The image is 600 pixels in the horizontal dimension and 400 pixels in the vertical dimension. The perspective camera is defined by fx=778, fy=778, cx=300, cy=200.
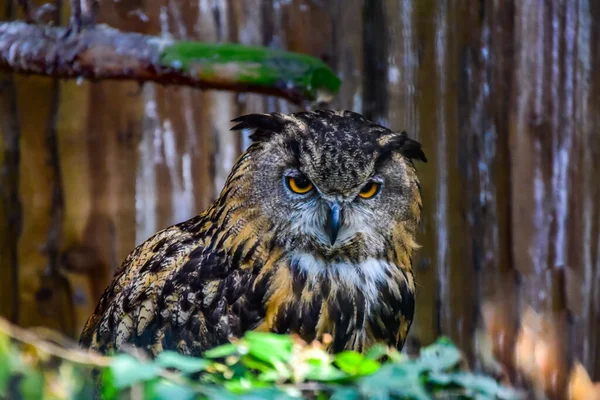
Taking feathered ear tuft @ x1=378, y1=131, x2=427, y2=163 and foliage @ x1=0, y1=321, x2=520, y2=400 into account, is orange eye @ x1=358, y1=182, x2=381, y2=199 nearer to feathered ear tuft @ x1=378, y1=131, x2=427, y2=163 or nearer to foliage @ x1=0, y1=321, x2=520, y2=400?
feathered ear tuft @ x1=378, y1=131, x2=427, y2=163

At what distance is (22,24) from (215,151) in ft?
2.42

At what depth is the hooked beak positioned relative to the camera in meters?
2.08

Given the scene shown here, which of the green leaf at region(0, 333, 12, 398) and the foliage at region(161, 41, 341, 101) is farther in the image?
the foliage at region(161, 41, 341, 101)

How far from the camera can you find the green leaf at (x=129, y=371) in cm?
78

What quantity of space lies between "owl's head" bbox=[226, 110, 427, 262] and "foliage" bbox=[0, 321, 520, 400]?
3.56ft

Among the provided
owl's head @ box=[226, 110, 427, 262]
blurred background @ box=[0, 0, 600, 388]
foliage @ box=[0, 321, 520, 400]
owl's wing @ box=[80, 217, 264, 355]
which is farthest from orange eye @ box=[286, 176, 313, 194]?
foliage @ box=[0, 321, 520, 400]

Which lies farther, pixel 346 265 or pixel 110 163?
pixel 110 163

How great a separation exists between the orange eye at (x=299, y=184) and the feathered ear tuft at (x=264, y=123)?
5.5 inches

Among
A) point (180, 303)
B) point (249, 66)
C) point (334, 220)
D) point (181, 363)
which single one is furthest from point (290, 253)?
point (181, 363)

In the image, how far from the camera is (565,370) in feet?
8.47

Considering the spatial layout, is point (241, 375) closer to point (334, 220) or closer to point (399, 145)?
→ point (334, 220)

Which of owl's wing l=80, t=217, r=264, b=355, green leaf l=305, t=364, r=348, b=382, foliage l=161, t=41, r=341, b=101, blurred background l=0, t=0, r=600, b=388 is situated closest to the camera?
green leaf l=305, t=364, r=348, b=382

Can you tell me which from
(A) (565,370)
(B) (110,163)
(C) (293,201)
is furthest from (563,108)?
(B) (110,163)

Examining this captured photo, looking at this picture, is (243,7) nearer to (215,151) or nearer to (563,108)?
(215,151)
